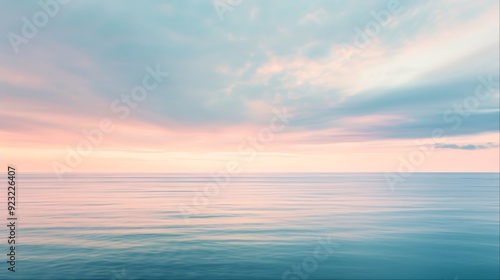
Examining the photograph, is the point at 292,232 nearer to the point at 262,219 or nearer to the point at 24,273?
the point at 262,219

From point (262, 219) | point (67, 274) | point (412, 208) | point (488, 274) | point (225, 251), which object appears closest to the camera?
point (67, 274)

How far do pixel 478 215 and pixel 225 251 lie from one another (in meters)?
51.5

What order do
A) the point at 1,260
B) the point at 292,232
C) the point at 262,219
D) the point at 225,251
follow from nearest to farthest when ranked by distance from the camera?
1. the point at 1,260
2. the point at 225,251
3. the point at 292,232
4. the point at 262,219

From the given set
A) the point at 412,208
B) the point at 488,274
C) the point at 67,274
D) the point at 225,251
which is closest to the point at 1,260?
the point at 67,274

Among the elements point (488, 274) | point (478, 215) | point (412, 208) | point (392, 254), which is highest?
point (412, 208)

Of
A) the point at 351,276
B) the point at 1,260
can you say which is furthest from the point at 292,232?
the point at 1,260

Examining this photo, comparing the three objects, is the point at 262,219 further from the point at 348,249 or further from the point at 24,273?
the point at 24,273

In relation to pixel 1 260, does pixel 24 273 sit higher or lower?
lower

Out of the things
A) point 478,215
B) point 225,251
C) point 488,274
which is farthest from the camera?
point 478,215

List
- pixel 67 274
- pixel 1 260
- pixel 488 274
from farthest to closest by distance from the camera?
pixel 1 260, pixel 488 274, pixel 67 274

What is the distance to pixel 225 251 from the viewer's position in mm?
35312

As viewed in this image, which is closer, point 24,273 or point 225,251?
point 24,273

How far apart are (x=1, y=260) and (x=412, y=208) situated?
69288 millimetres

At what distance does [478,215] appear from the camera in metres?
63.9
